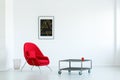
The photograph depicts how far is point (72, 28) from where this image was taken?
10.9 m

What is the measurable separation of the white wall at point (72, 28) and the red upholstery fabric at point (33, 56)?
1007 millimetres

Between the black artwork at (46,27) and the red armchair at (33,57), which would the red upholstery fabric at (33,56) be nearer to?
the red armchair at (33,57)

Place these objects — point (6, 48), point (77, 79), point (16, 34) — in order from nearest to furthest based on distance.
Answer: point (77, 79), point (6, 48), point (16, 34)

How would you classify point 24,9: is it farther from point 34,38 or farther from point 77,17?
point 77,17

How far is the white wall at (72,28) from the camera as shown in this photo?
10875 millimetres

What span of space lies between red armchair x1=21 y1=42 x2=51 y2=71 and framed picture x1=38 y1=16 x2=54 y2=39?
40.0 inches

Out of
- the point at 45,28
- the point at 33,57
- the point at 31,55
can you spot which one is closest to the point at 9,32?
the point at 31,55

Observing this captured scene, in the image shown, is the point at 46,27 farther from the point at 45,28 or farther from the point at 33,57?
the point at 33,57

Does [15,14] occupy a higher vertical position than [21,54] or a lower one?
higher

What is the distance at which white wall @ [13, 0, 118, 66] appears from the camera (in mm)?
10875

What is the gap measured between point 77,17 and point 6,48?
289 centimetres

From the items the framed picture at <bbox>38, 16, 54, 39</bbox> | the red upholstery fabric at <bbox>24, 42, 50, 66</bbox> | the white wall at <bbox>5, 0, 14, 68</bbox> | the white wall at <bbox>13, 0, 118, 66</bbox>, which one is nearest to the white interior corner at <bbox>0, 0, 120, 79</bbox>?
the white wall at <bbox>13, 0, 118, 66</bbox>

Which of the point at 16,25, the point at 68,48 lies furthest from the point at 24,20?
the point at 68,48

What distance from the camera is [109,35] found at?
10.9m
